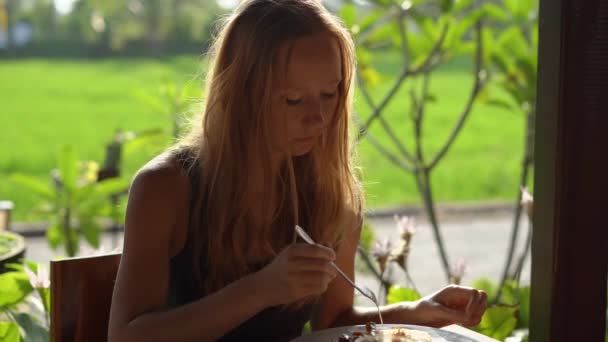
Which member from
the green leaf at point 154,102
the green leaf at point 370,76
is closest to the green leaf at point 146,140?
the green leaf at point 154,102

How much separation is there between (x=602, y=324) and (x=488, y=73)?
2071 millimetres

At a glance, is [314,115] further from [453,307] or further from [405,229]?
[405,229]

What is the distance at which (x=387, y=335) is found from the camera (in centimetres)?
110

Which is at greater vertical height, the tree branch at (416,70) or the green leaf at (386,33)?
the green leaf at (386,33)

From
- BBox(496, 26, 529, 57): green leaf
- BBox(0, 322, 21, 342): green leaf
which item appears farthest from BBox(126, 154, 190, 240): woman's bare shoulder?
BBox(496, 26, 529, 57): green leaf

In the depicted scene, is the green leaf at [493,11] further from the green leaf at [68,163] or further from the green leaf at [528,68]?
the green leaf at [68,163]

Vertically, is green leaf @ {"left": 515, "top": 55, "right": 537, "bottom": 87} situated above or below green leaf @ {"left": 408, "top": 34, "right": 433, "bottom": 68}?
below

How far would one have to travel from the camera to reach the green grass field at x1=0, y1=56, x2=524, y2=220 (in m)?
9.09

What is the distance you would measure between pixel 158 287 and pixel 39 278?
1.59 feet

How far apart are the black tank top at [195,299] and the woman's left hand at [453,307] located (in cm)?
20

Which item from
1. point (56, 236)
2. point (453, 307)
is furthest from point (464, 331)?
point (56, 236)

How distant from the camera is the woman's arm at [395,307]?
4.25 ft

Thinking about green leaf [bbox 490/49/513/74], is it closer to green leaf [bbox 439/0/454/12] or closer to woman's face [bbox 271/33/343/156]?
green leaf [bbox 439/0/454/12]

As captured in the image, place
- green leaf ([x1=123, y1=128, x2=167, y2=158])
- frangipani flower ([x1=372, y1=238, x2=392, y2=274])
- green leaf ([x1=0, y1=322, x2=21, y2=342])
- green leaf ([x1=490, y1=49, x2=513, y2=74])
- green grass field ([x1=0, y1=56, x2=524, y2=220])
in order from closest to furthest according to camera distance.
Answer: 1. green leaf ([x1=0, y1=322, x2=21, y2=342])
2. frangipani flower ([x1=372, y1=238, x2=392, y2=274])
3. green leaf ([x1=490, y1=49, x2=513, y2=74])
4. green leaf ([x1=123, y1=128, x2=167, y2=158])
5. green grass field ([x1=0, y1=56, x2=524, y2=220])
